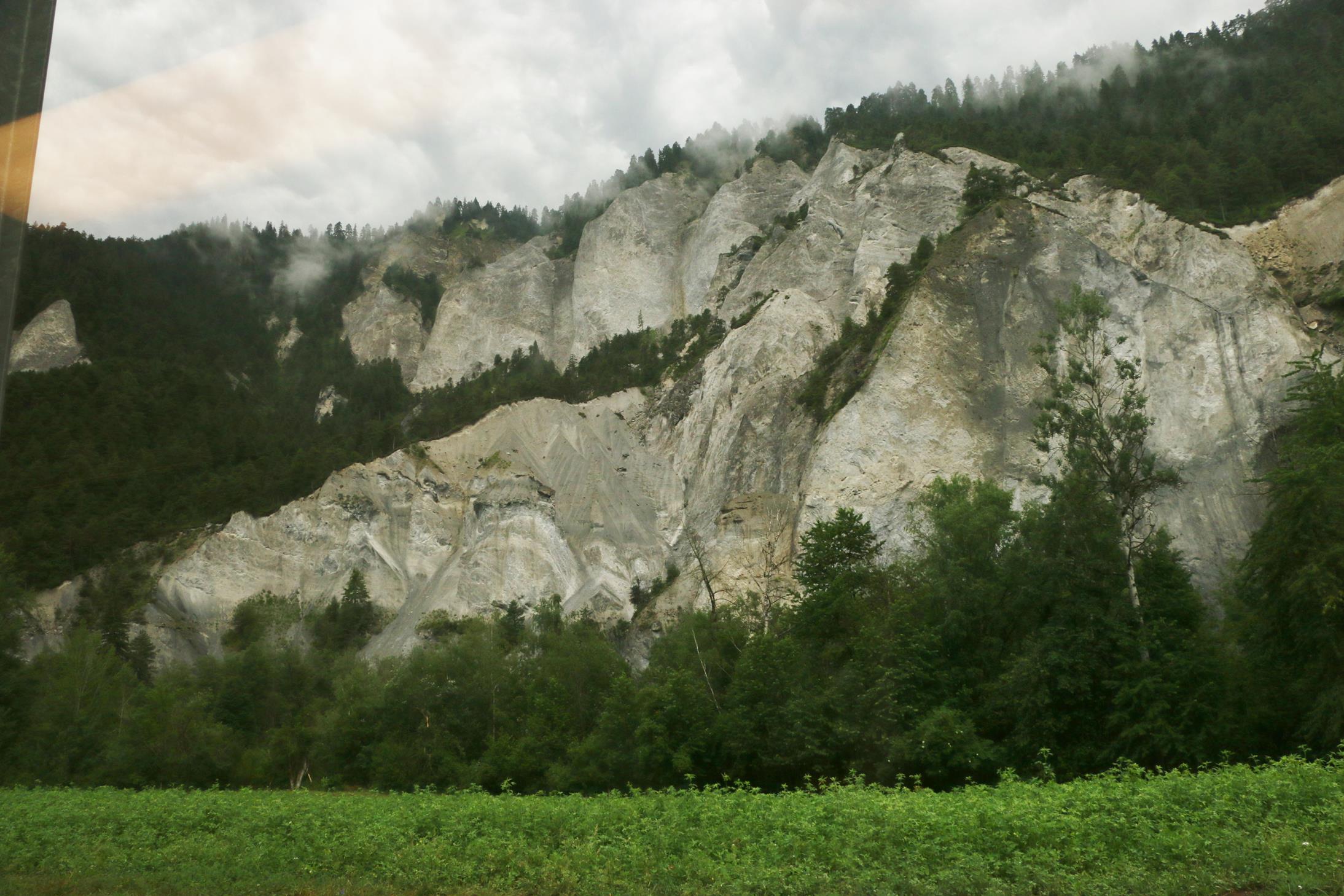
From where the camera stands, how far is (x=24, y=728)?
3144 centimetres

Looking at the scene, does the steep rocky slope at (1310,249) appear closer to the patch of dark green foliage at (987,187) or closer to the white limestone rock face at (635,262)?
the patch of dark green foliage at (987,187)

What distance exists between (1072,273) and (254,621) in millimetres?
51962

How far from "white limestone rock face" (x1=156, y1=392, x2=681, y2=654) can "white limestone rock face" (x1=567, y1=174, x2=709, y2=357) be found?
23.0 m

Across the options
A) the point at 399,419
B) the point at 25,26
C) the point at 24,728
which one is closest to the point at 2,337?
the point at 25,26

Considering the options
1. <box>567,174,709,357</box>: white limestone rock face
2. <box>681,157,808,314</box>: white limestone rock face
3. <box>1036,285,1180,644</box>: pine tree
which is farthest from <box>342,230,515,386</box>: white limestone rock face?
<box>1036,285,1180,644</box>: pine tree

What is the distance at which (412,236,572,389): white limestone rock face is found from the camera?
9750 cm

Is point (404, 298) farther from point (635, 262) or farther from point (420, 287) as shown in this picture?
point (635, 262)

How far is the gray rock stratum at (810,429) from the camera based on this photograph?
44531 millimetres

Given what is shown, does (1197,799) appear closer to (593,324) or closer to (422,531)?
(422,531)

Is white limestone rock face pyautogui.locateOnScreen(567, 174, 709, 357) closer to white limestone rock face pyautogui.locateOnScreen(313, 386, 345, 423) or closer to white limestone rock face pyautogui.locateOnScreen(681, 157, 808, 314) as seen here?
white limestone rock face pyautogui.locateOnScreen(681, 157, 808, 314)

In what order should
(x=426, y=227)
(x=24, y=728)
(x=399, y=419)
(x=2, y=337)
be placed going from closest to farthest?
1. (x=2, y=337)
2. (x=24, y=728)
3. (x=399, y=419)
4. (x=426, y=227)

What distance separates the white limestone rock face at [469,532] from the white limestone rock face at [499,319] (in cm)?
2772

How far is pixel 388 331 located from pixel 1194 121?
269 ft

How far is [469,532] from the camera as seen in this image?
6222 centimetres
